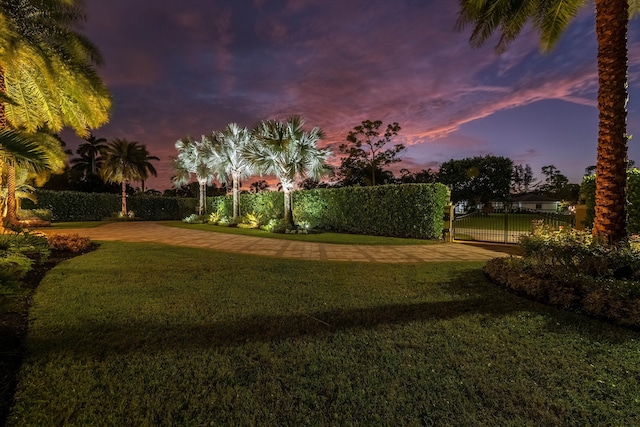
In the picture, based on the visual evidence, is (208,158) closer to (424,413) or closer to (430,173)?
(424,413)

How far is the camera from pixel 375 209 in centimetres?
1499

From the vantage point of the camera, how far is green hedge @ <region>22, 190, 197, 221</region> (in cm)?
2573

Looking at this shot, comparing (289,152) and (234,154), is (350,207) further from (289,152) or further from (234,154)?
(234,154)

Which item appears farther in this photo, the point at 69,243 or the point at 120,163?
the point at 120,163

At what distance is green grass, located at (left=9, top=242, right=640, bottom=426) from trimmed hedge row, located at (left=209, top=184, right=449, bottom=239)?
7.73 metres

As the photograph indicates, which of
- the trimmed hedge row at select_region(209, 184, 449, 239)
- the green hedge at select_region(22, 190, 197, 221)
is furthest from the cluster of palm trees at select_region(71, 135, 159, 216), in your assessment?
the trimmed hedge row at select_region(209, 184, 449, 239)

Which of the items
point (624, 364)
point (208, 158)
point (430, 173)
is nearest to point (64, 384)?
point (624, 364)

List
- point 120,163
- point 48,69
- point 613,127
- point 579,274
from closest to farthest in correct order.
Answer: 1. point 579,274
2. point 613,127
3. point 48,69
4. point 120,163

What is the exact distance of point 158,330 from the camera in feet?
11.7

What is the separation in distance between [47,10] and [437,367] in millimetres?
13946


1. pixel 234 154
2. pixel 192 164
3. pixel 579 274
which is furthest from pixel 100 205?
pixel 579 274

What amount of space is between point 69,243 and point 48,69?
4.86 m

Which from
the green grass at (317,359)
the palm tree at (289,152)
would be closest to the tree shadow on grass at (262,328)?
the green grass at (317,359)

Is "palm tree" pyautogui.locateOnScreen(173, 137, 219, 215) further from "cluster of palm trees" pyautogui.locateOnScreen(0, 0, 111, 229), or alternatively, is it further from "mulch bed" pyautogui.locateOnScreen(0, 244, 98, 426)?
"mulch bed" pyautogui.locateOnScreen(0, 244, 98, 426)
